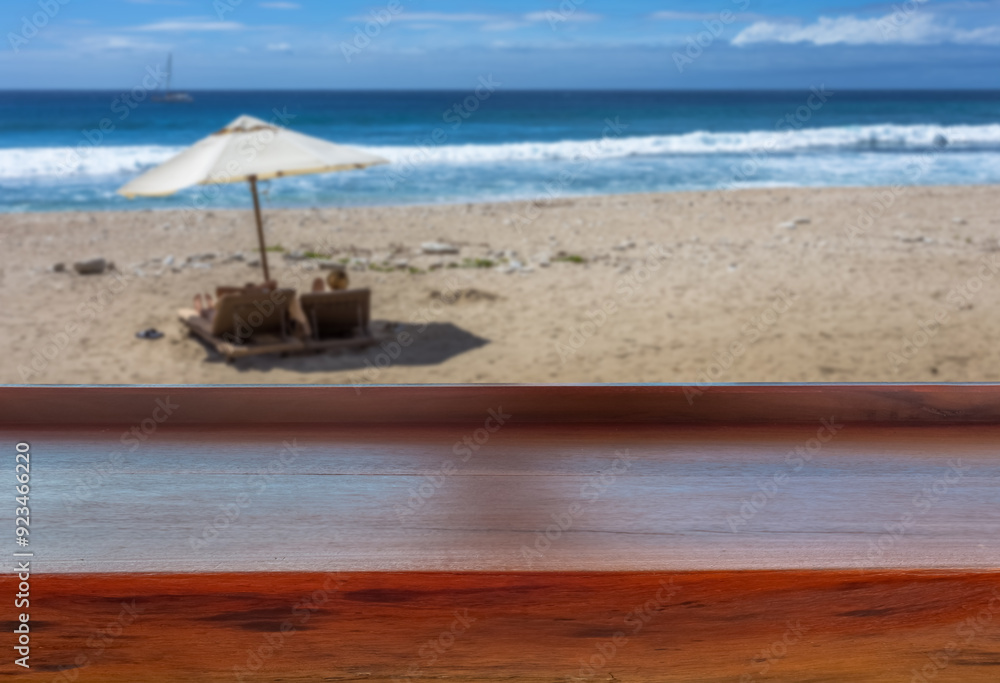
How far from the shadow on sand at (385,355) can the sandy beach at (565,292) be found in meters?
0.02

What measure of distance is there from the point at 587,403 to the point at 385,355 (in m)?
4.59

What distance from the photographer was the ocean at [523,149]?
1547 cm

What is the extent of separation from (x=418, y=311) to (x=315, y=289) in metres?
0.92

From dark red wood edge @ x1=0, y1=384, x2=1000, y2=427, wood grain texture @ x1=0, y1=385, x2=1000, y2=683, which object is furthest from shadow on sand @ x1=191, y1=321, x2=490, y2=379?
wood grain texture @ x1=0, y1=385, x2=1000, y2=683

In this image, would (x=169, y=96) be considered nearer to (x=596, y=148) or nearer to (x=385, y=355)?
(x=596, y=148)

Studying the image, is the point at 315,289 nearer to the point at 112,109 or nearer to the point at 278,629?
the point at 278,629

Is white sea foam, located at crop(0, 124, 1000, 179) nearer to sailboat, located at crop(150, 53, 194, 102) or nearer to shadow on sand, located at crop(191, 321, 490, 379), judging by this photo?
shadow on sand, located at crop(191, 321, 490, 379)

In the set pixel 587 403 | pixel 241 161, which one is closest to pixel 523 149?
pixel 241 161

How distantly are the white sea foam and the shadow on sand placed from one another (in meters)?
14.6

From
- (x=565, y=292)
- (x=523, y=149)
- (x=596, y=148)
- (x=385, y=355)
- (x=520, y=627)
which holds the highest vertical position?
(x=596, y=148)

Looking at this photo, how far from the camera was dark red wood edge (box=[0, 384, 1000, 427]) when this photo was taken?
3.42 feet

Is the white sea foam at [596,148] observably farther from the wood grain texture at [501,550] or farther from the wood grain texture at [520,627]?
the wood grain texture at [520,627]

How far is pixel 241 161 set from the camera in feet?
17.0

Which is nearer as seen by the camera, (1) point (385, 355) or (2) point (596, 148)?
(1) point (385, 355)
